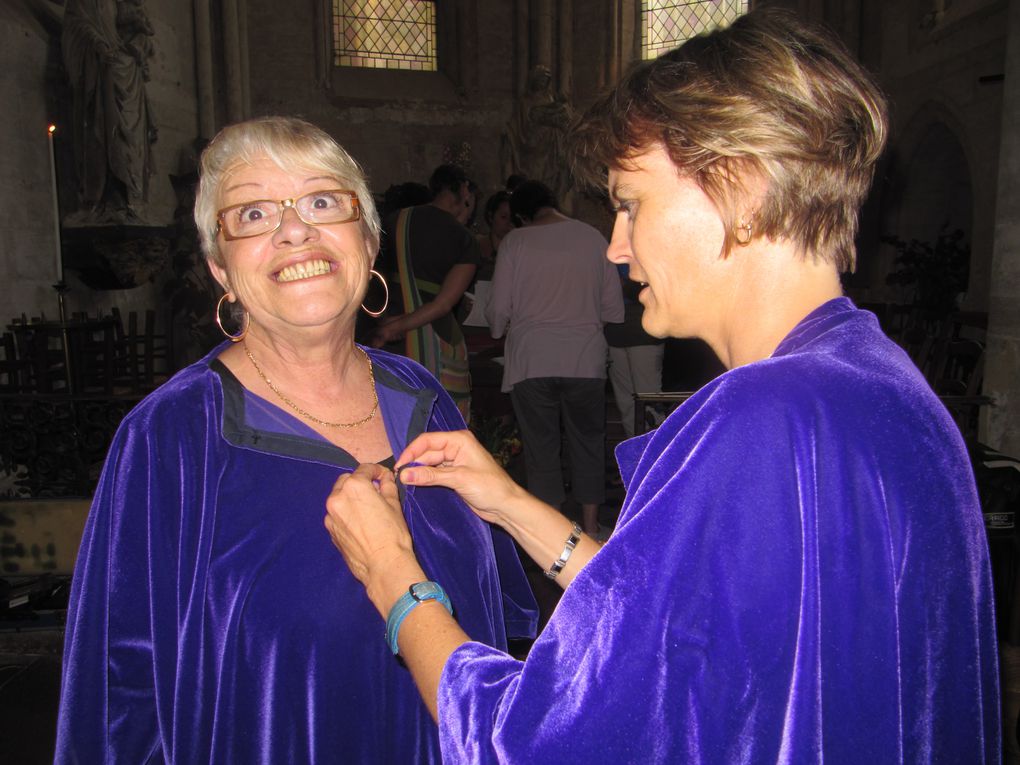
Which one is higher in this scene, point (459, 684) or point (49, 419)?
point (459, 684)

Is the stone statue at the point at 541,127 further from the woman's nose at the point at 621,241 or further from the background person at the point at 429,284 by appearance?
the woman's nose at the point at 621,241

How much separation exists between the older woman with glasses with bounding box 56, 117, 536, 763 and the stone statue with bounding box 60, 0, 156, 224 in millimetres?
8140

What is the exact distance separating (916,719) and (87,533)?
4.12 ft

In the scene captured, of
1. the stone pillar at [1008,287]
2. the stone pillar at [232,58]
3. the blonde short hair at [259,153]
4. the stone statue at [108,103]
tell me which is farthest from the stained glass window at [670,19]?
the blonde short hair at [259,153]

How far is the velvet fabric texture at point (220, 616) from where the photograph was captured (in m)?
1.33

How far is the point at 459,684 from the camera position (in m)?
0.91

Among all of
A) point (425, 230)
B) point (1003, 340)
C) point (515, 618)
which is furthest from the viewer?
point (1003, 340)

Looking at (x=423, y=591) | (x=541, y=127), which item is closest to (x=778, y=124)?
(x=423, y=591)

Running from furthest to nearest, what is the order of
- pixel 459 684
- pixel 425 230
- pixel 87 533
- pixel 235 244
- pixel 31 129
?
pixel 31 129
pixel 425 230
pixel 235 244
pixel 87 533
pixel 459 684

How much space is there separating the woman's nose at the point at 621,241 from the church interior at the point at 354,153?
18 cm

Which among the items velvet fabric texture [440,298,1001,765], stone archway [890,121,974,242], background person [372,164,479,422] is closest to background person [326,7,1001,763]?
velvet fabric texture [440,298,1001,765]

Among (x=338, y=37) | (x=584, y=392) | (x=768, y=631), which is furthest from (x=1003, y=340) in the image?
(x=338, y=37)

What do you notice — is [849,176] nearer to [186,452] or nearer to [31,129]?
[186,452]

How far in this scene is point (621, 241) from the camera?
1.15m
